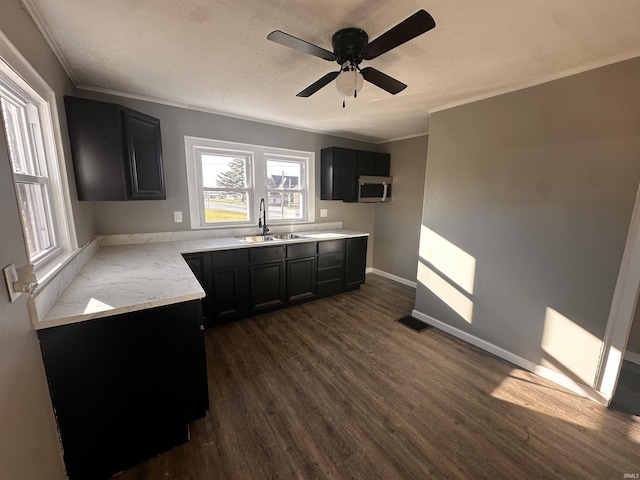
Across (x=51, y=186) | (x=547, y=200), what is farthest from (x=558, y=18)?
(x=51, y=186)

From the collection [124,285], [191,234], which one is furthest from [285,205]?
[124,285]

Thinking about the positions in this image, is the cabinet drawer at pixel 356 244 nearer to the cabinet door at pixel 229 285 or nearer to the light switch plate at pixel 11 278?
the cabinet door at pixel 229 285

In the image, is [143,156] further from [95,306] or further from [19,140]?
[95,306]

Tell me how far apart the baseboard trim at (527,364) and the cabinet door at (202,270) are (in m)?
2.48

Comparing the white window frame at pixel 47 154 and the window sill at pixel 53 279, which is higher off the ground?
the white window frame at pixel 47 154

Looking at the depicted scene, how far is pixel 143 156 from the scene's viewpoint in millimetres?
2330

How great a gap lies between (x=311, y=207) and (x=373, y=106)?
178cm

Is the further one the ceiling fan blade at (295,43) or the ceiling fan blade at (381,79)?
the ceiling fan blade at (381,79)

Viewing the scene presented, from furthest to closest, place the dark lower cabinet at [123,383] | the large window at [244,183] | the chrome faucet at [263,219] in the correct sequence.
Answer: the chrome faucet at [263,219]
the large window at [244,183]
the dark lower cabinet at [123,383]

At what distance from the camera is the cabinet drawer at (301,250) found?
330 centimetres

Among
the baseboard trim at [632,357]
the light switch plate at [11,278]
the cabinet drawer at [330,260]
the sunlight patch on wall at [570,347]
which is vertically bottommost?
the baseboard trim at [632,357]

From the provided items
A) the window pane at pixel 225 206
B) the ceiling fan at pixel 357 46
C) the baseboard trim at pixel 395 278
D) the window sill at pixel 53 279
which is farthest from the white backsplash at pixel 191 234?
the ceiling fan at pixel 357 46

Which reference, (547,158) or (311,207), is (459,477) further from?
(311,207)

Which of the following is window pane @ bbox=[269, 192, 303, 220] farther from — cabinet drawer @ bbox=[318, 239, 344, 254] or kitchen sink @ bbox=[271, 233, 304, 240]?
cabinet drawer @ bbox=[318, 239, 344, 254]
